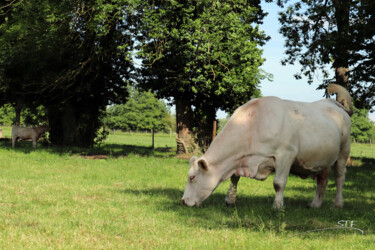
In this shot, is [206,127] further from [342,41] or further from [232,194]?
[232,194]

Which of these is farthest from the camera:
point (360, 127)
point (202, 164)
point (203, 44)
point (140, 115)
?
point (360, 127)

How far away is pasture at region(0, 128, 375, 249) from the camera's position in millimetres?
5262

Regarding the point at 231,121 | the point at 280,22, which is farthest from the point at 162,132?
the point at 231,121

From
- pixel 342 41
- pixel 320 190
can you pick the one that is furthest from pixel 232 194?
pixel 342 41

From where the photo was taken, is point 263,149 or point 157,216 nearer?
point 157,216

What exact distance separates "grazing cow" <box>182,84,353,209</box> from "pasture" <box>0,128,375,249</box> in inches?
23.5

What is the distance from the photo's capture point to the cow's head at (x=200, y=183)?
24.5 ft

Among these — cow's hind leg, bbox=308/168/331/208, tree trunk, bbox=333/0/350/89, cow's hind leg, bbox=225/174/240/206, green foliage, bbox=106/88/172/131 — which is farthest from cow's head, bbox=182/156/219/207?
green foliage, bbox=106/88/172/131

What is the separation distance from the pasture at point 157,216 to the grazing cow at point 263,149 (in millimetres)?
598

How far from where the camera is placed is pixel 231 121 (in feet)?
25.8

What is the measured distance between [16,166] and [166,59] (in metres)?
9.91

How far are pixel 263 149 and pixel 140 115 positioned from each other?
81.2 metres

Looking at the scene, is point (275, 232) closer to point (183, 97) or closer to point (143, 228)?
point (143, 228)

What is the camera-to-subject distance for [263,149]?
759 centimetres
